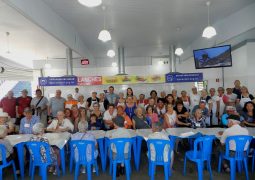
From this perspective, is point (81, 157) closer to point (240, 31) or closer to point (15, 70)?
point (240, 31)

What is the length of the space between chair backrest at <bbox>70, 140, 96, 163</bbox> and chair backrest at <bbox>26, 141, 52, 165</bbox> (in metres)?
0.42

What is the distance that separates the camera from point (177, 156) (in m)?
4.48

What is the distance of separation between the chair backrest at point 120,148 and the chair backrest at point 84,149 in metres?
0.31

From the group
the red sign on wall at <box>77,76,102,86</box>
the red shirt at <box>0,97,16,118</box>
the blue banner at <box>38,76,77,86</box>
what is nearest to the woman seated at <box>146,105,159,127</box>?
the red sign on wall at <box>77,76,102,86</box>

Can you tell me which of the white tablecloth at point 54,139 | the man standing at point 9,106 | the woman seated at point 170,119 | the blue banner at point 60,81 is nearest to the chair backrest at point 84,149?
the white tablecloth at point 54,139

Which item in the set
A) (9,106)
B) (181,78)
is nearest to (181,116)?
(181,78)

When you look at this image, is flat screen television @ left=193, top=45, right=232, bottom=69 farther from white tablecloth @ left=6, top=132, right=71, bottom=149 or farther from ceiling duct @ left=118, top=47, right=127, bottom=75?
white tablecloth @ left=6, top=132, right=71, bottom=149

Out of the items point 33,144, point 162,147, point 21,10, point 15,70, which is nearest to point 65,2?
point 21,10

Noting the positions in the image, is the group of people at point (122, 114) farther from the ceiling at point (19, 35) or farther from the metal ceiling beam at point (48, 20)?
the metal ceiling beam at point (48, 20)

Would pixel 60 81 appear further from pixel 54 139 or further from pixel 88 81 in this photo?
pixel 54 139

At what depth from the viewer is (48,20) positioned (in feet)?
15.4

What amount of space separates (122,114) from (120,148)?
152cm

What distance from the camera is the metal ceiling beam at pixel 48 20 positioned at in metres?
3.58

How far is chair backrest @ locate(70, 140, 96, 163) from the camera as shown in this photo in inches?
129
